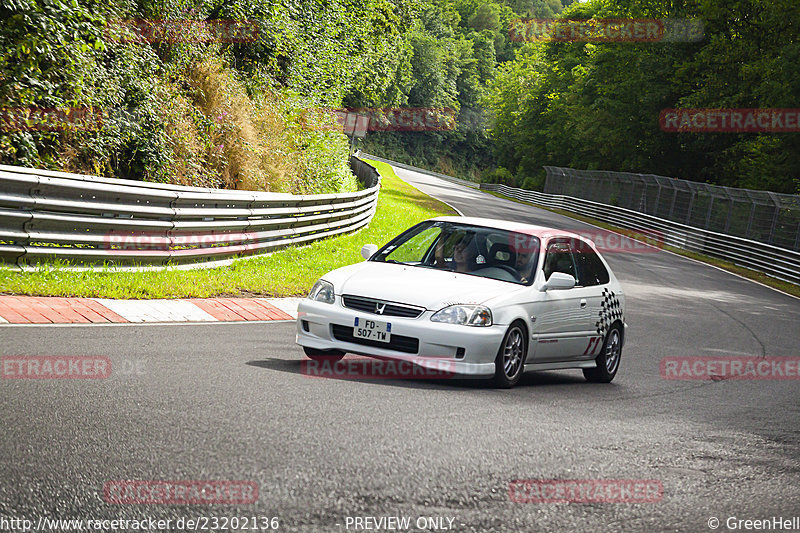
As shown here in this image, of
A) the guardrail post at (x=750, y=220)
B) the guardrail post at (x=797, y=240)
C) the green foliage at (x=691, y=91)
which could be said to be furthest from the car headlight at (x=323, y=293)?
the green foliage at (x=691, y=91)

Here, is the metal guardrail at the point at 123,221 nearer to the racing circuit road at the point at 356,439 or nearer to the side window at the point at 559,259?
the racing circuit road at the point at 356,439

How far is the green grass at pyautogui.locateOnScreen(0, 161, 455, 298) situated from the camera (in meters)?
10.1

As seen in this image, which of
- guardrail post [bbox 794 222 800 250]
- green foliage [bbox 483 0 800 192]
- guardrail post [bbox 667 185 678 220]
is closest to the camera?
guardrail post [bbox 794 222 800 250]

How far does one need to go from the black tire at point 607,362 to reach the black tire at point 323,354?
2.91 metres

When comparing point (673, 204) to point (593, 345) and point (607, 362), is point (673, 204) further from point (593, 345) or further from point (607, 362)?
point (593, 345)

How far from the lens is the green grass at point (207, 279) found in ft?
33.2

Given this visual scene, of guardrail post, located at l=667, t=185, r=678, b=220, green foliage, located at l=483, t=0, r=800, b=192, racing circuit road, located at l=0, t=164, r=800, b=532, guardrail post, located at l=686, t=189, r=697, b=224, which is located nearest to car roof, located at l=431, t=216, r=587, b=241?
racing circuit road, located at l=0, t=164, r=800, b=532

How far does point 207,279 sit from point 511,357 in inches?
219

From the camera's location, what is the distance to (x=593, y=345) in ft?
32.2

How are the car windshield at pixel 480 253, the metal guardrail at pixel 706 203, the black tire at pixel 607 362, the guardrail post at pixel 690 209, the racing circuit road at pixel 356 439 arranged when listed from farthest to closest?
the guardrail post at pixel 690 209 → the metal guardrail at pixel 706 203 → the black tire at pixel 607 362 → the car windshield at pixel 480 253 → the racing circuit road at pixel 356 439

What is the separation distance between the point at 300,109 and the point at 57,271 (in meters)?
14.7

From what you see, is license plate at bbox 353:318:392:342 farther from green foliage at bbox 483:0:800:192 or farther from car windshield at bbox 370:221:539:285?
green foliage at bbox 483:0:800:192

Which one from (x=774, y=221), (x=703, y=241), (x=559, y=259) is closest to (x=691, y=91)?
(x=703, y=241)

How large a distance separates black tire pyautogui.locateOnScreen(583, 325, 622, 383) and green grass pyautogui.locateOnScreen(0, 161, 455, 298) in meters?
4.88
